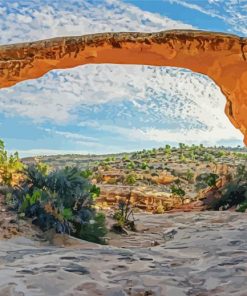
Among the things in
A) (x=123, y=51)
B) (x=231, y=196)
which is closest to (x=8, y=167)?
(x=231, y=196)

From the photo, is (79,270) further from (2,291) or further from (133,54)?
(133,54)

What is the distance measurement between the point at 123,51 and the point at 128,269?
2.64 meters

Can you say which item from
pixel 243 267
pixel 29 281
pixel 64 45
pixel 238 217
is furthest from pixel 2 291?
pixel 238 217

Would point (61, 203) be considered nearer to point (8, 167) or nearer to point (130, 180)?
point (8, 167)

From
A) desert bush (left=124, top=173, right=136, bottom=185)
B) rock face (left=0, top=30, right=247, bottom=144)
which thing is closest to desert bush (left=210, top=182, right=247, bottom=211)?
rock face (left=0, top=30, right=247, bottom=144)

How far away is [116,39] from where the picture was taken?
680 cm

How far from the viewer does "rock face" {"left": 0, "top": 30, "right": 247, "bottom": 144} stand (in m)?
6.83

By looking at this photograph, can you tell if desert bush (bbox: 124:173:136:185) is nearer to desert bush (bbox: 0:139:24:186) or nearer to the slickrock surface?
desert bush (bbox: 0:139:24:186)

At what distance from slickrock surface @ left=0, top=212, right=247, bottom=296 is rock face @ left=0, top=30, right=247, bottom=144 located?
231 cm

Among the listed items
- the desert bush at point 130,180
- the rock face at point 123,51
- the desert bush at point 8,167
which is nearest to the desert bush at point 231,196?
the desert bush at point 8,167

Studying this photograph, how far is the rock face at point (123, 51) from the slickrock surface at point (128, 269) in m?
2.31

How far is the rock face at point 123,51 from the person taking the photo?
6828 mm

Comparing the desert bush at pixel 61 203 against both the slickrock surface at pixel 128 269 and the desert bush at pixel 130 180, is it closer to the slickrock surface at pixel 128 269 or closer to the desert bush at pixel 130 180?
the slickrock surface at pixel 128 269

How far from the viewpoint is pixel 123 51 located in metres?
6.84
